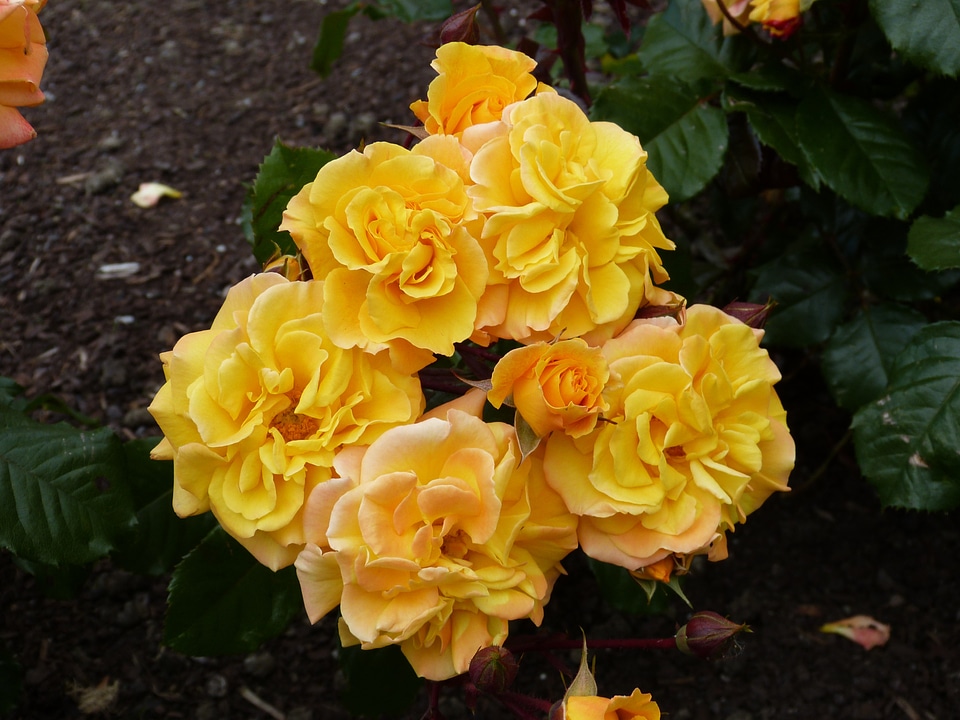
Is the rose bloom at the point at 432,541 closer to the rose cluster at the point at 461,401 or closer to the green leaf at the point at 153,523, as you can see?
the rose cluster at the point at 461,401

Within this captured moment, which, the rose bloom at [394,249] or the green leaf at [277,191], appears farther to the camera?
the green leaf at [277,191]

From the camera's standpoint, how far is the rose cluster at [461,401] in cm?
87

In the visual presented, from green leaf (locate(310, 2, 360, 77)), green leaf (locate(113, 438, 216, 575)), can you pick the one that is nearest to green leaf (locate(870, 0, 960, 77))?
green leaf (locate(310, 2, 360, 77))

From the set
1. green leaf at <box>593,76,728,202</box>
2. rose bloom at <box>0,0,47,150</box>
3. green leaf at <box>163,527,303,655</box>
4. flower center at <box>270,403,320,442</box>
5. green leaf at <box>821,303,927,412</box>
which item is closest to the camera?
flower center at <box>270,403,320,442</box>

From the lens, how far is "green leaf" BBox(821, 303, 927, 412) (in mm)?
1541

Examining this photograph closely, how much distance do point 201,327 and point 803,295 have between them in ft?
4.34

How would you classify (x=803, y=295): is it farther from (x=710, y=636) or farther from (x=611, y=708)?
(x=611, y=708)

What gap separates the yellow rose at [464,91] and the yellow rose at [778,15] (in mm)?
546

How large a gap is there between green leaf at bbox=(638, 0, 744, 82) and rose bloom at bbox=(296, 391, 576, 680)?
973 mm

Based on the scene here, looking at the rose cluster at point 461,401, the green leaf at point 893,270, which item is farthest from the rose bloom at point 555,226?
the green leaf at point 893,270

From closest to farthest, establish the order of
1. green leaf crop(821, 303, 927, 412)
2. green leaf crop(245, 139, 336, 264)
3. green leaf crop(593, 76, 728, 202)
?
green leaf crop(245, 139, 336, 264), green leaf crop(593, 76, 728, 202), green leaf crop(821, 303, 927, 412)

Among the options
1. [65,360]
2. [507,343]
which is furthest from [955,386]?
[65,360]

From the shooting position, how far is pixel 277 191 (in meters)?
1.34

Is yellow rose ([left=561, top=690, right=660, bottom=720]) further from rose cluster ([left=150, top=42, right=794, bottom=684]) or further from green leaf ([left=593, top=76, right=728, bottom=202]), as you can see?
green leaf ([left=593, top=76, right=728, bottom=202])
